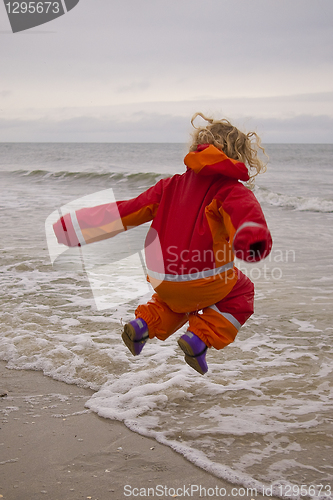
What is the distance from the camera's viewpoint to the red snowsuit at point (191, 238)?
2.56 metres

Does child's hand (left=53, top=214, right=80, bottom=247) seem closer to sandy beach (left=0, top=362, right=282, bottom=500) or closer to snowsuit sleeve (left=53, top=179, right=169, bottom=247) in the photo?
snowsuit sleeve (left=53, top=179, right=169, bottom=247)

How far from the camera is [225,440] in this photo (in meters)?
3.14

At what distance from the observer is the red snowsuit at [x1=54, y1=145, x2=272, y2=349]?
2.56m

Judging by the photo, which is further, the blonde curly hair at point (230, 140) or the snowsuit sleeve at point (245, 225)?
the blonde curly hair at point (230, 140)

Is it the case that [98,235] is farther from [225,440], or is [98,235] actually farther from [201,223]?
[225,440]

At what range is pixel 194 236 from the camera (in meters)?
2.60

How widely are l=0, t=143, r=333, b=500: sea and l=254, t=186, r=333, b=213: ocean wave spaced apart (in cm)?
555

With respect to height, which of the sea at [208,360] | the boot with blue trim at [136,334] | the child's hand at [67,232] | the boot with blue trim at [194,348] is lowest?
the sea at [208,360]

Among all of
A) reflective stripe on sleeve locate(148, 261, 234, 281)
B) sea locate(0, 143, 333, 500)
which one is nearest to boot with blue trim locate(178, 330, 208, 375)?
reflective stripe on sleeve locate(148, 261, 234, 281)

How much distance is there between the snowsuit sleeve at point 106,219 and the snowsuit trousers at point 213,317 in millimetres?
533

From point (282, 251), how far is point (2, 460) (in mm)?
6319

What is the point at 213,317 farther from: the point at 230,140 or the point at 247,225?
the point at 230,140

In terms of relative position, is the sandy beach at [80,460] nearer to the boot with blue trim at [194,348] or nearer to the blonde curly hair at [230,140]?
the boot with blue trim at [194,348]

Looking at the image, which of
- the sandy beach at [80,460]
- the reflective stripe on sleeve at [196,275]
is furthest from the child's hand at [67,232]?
the sandy beach at [80,460]
